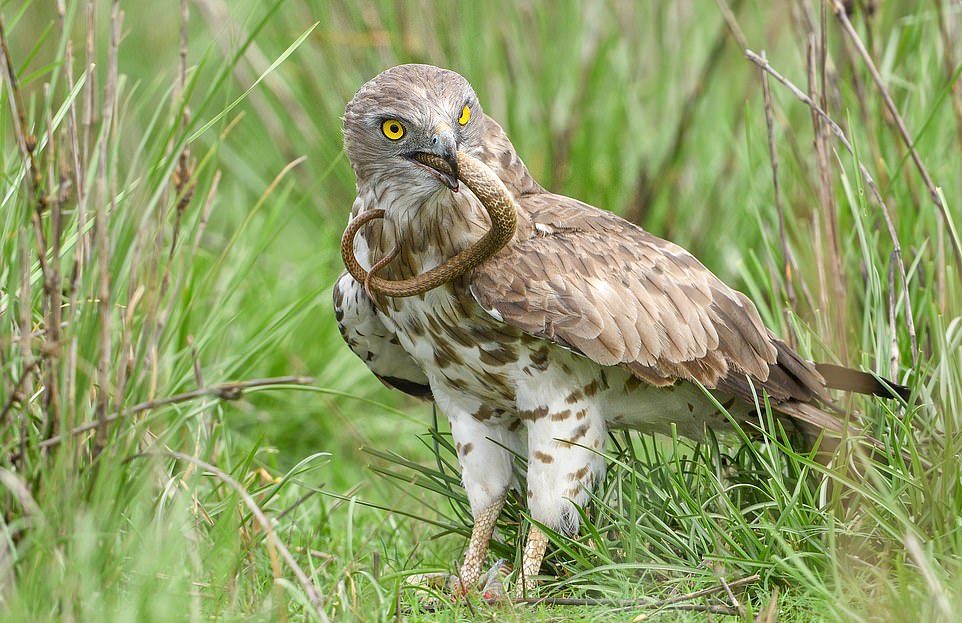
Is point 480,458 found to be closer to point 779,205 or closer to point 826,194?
point 779,205

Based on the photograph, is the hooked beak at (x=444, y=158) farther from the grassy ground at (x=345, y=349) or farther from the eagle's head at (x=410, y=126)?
the grassy ground at (x=345, y=349)

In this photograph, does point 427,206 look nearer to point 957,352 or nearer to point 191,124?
point 191,124

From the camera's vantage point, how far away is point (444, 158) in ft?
11.4

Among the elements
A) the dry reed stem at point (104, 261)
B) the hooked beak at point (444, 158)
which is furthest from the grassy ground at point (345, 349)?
the hooked beak at point (444, 158)

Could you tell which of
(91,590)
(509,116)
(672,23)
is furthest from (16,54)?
(91,590)

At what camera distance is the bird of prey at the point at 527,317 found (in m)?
3.58

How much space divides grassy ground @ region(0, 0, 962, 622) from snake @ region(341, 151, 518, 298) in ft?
1.18

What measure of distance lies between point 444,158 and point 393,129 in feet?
0.72

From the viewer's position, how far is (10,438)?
9.62 feet

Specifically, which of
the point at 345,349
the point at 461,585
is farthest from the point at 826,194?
the point at 345,349

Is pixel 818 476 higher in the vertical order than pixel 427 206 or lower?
lower

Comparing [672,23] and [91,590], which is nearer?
[91,590]

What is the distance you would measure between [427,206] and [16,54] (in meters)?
5.31

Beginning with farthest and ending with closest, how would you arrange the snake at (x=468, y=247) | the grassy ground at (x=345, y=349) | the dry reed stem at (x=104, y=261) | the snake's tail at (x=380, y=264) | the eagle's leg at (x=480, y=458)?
1. the eagle's leg at (x=480, y=458)
2. the snake's tail at (x=380, y=264)
3. the snake at (x=468, y=247)
4. the grassy ground at (x=345, y=349)
5. the dry reed stem at (x=104, y=261)
